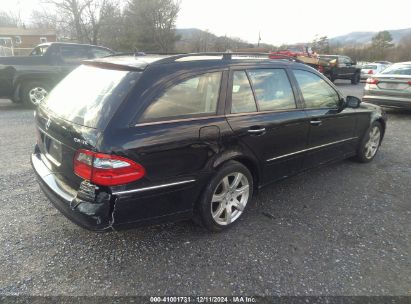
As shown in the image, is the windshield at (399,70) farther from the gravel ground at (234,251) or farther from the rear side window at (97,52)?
the rear side window at (97,52)

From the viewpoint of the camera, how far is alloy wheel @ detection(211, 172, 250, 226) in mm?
2974

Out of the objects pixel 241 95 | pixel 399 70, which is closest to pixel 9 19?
pixel 399 70

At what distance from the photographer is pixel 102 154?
7.26 feet

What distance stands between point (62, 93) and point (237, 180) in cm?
189

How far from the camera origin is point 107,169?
7.32 feet

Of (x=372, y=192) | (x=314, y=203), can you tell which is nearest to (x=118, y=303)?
(x=314, y=203)

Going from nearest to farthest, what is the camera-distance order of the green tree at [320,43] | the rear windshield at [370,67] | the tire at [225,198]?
1. the tire at [225,198]
2. the rear windshield at [370,67]
3. the green tree at [320,43]

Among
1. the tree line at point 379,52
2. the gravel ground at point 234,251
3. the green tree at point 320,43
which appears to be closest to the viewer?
the gravel ground at point 234,251

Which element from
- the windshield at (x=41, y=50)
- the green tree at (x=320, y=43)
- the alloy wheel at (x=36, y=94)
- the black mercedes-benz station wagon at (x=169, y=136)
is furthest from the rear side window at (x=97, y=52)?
the green tree at (x=320, y=43)

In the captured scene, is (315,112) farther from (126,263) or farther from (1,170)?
(1,170)

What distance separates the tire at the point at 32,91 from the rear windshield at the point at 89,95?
6.11 metres

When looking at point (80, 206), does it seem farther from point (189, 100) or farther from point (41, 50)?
point (41, 50)

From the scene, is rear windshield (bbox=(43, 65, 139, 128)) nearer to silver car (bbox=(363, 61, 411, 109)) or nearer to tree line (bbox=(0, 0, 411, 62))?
silver car (bbox=(363, 61, 411, 109))

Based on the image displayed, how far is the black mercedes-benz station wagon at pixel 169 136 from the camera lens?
2301mm
